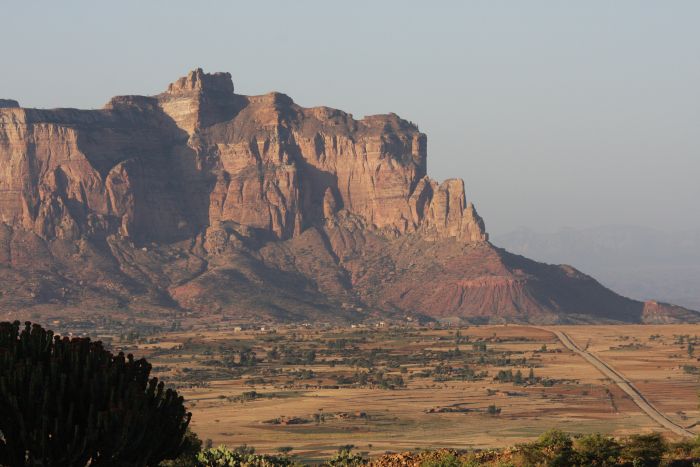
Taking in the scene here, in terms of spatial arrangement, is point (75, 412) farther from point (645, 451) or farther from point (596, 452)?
point (645, 451)

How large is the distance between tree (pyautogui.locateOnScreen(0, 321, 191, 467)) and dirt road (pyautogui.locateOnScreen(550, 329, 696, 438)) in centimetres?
5929

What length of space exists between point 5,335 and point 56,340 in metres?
1.26

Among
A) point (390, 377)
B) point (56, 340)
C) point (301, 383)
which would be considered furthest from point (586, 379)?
point (56, 340)

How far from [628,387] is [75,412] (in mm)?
104862

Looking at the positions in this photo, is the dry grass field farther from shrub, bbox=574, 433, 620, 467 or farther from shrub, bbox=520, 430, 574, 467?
shrub, bbox=574, 433, 620, 467

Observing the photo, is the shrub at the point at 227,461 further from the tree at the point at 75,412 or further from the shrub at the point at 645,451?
the shrub at the point at 645,451

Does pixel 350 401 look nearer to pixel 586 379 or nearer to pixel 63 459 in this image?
pixel 586 379

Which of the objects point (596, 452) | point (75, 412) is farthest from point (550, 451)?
point (75, 412)

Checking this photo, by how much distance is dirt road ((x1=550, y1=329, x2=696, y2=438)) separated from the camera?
9462 centimetres

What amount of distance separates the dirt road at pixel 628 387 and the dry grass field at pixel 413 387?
1167 mm

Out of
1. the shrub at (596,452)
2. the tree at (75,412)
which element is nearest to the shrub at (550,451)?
the shrub at (596,452)

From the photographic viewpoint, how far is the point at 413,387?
13312 centimetres

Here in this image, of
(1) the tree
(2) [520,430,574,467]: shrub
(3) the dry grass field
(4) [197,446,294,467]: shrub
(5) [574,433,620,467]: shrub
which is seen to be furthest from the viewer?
(3) the dry grass field

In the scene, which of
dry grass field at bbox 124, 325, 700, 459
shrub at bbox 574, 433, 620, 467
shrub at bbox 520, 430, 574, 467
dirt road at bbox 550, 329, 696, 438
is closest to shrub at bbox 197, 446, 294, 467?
shrub at bbox 520, 430, 574, 467
